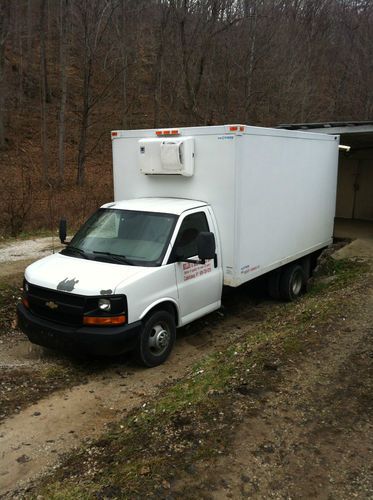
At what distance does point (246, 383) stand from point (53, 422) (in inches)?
77.2

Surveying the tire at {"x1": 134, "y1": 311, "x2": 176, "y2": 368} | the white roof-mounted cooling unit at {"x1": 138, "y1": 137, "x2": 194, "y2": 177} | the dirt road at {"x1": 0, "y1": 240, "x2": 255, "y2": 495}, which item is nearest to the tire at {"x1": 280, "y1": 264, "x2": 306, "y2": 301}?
the dirt road at {"x1": 0, "y1": 240, "x2": 255, "y2": 495}

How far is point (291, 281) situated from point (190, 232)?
10.4 ft

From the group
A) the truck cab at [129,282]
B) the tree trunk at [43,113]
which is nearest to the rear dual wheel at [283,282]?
the truck cab at [129,282]

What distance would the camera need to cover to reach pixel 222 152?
6.62 m

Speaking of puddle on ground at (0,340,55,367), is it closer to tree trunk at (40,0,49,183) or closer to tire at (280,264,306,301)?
tire at (280,264,306,301)

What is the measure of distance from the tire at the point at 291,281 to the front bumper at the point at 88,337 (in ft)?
13.1

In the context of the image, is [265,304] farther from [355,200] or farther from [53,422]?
[355,200]

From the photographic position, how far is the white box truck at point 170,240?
5484mm

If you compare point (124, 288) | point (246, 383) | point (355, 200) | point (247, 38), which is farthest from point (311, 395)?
point (247, 38)

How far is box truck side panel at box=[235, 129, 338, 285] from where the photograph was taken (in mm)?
6887

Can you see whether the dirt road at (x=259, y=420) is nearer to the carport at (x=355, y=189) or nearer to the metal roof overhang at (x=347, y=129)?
the metal roof overhang at (x=347, y=129)

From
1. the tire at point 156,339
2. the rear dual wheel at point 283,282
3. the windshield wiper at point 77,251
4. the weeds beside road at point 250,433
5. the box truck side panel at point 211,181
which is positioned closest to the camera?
the weeds beside road at point 250,433

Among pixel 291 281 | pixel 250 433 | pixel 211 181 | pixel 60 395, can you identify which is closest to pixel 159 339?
pixel 60 395

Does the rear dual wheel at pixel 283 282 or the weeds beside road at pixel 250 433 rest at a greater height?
the weeds beside road at pixel 250 433
